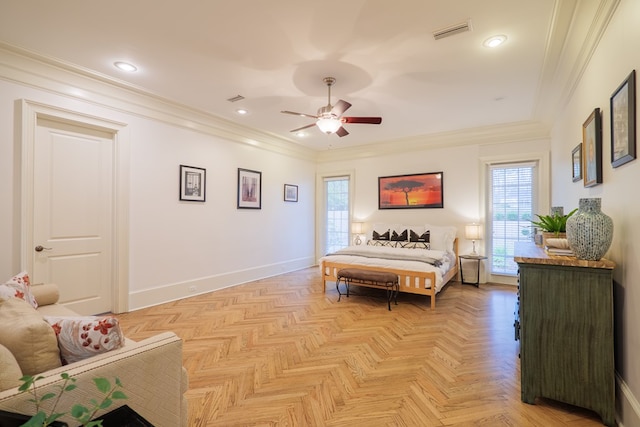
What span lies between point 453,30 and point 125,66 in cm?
323

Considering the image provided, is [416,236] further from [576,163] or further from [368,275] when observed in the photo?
[576,163]

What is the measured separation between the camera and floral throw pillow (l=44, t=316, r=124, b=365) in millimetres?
1276

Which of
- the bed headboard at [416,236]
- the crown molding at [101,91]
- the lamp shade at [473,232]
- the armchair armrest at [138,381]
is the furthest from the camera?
the bed headboard at [416,236]

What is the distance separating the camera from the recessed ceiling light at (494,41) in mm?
2639

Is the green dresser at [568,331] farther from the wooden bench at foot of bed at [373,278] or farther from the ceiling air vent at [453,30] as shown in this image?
the wooden bench at foot of bed at [373,278]

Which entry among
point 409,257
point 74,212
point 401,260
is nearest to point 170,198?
point 74,212

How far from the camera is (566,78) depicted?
3.10 metres

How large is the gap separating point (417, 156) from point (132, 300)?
531 cm

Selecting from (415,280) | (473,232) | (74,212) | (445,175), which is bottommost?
(415,280)

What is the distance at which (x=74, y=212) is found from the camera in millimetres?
3410

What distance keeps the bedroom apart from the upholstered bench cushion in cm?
200

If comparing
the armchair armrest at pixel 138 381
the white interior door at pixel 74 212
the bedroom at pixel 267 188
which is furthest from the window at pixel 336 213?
the armchair armrest at pixel 138 381

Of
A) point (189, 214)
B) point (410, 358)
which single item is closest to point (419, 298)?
point (410, 358)

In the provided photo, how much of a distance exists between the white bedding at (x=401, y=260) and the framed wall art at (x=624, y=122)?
95.6 inches
